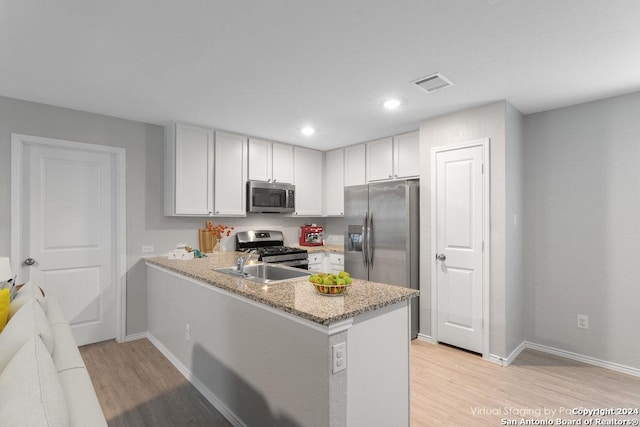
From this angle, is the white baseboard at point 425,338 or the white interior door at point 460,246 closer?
the white interior door at point 460,246

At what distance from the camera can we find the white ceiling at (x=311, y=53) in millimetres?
1720

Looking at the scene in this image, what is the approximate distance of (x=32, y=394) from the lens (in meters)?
0.85

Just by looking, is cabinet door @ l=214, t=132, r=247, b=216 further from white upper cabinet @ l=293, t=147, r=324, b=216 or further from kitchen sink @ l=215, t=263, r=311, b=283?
kitchen sink @ l=215, t=263, r=311, b=283

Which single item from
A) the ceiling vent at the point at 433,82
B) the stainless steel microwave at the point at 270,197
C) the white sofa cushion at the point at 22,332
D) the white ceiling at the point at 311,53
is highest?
the white ceiling at the point at 311,53

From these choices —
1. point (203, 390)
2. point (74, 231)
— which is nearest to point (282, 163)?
point (74, 231)

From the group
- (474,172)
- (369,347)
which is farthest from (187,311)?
(474,172)

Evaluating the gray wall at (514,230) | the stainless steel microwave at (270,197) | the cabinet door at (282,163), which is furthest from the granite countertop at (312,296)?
the cabinet door at (282,163)

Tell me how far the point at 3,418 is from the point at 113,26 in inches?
76.2

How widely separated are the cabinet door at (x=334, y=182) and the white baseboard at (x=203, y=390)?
2933 millimetres

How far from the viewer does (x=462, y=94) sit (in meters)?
2.84

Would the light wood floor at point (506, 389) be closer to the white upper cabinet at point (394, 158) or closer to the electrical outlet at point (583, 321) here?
the electrical outlet at point (583, 321)

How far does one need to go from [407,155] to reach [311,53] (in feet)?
7.66

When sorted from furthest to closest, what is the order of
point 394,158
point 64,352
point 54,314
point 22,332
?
1. point 394,158
2. point 54,314
3. point 64,352
4. point 22,332

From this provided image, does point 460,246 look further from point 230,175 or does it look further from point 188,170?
point 188,170
